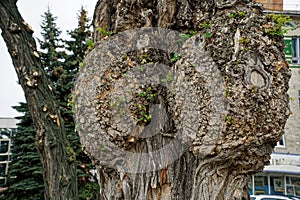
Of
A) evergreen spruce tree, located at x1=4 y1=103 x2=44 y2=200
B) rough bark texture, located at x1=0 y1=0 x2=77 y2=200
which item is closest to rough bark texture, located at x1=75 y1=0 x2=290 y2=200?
rough bark texture, located at x1=0 y1=0 x2=77 y2=200

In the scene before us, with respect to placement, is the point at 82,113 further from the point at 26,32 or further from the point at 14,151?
the point at 14,151

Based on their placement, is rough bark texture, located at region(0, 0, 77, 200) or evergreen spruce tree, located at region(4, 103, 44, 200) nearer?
rough bark texture, located at region(0, 0, 77, 200)

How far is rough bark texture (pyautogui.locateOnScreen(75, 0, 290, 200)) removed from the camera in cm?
177

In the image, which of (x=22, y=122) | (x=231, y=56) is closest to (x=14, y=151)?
(x=22, y=122)

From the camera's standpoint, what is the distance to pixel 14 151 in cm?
872

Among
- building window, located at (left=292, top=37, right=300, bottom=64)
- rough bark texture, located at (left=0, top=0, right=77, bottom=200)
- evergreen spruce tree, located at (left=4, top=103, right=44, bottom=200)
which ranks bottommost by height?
evergreen spruce tree, located at (left=4, top=103, right=44, bottom=200)

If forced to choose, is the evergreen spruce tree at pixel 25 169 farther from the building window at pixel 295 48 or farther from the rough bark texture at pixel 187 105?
the building window at pixel 295 48

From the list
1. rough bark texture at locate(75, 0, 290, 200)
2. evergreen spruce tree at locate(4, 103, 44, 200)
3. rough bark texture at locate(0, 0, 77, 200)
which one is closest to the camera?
rough bark texture at locate(0, 0, 77, 200)

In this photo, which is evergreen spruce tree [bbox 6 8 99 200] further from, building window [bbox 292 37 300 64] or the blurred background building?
building window [bbox 292 37 300 64]

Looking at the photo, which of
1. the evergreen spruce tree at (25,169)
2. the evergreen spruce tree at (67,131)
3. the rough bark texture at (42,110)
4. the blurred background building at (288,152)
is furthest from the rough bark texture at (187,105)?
the blurred background building at (288,152)

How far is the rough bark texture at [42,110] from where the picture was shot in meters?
1.61

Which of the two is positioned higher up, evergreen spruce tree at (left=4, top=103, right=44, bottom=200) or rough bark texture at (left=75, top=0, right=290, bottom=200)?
rough bark texture at (left=75, top=0, right=290, bottom=200)

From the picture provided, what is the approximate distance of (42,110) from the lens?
163 cm

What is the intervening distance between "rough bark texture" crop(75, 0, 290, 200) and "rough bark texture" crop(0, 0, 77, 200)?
0.26 metres
